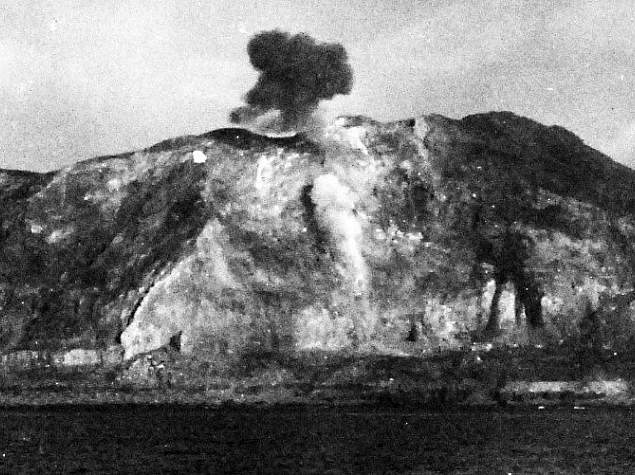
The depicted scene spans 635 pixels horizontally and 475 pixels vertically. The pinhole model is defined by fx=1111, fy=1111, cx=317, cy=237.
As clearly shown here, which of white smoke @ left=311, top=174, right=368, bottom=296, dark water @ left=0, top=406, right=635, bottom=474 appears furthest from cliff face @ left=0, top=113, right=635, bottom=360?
dark water @ left=0, top=406, right=635, bottom=474

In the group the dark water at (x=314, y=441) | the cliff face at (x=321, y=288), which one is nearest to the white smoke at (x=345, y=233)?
the cliff face at (x=321, y=288)

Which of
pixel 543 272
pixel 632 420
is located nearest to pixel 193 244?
pixel 543 272

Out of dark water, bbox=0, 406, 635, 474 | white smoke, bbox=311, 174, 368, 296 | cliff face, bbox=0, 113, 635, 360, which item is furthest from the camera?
white smoke, bbox=311, 174, 368, 296

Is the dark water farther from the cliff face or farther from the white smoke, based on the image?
the white smoke

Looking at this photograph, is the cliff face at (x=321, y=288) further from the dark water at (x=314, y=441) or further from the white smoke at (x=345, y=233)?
the dark water at (x=314, y=441)

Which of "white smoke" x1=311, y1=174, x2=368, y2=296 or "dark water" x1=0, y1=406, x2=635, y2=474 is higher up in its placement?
"white smoke" x1=311, y1=174, x2=368, y2=296

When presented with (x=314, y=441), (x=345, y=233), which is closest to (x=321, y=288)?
(x=345, y=233)

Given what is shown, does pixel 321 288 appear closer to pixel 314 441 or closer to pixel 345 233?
pixel 345 233

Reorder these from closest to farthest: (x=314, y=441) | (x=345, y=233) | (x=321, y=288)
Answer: (x=314, y=441) → (x=321, y=288) → (x=345, y=233)
